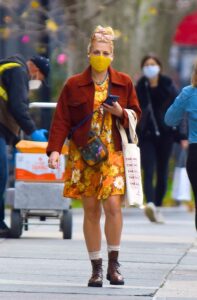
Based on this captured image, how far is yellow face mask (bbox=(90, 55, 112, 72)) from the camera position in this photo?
27.9 feet

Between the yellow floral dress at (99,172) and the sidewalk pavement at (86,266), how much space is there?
0.64 metres

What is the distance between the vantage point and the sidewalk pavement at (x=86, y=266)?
324 inches

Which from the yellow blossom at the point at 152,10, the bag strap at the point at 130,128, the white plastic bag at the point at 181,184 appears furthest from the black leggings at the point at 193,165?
the yellow blossom at the point at 152,10

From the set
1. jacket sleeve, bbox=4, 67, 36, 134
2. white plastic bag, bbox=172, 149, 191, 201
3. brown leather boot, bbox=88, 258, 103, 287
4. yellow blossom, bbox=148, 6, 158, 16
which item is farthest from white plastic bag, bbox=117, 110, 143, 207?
yellow blossom, bbox=148, 6, 158, 16

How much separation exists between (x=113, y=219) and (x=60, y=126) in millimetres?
719

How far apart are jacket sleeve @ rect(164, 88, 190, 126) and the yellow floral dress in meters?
1.11

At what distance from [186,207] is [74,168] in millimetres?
9020

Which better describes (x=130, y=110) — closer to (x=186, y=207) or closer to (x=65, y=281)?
(x=65, y=281)

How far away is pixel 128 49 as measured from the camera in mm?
20344

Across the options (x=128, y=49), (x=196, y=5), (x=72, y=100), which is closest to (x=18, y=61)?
(x=72, y=100)

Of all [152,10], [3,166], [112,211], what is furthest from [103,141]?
[152,10]

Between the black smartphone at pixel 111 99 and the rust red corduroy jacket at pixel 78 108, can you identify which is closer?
the black smartphone at pixel 111 99

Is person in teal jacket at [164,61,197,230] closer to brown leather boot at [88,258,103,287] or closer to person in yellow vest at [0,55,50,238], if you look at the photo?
brown leather boot at [88,258,103,287]

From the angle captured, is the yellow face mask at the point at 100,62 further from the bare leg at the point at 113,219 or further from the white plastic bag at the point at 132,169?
the bare leg at the point at 113,219
